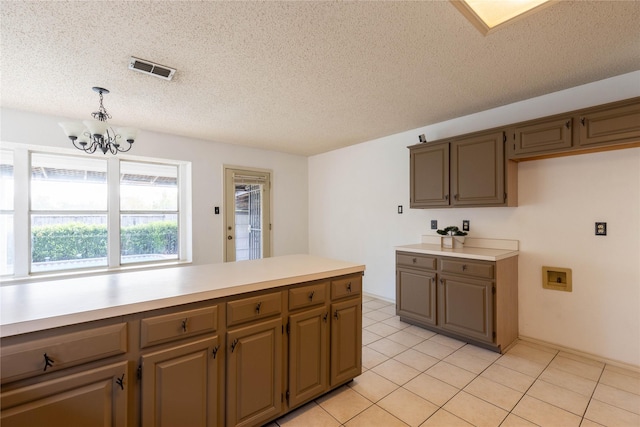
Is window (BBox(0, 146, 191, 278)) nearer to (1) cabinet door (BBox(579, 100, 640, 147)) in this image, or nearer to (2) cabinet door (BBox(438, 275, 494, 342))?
(2) cabinet door (BBox(438, 275, 494, 342))

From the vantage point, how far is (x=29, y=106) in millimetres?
3035

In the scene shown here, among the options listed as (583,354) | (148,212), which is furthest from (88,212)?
(583,354)

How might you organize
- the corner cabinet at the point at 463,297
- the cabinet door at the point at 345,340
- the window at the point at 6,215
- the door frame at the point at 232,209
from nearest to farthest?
the cabinet door at the point at 345,340 < the corner cabinet at the point at 463,297 < the window at the point at 6,215 < the door frame at the point at 232,209

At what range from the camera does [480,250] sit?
3.00 meters

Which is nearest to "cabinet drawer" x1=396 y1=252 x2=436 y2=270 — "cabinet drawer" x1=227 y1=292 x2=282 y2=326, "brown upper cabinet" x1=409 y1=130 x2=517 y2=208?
"brown upper cabinet" x1=409 y1=130 x2=517 y2=208

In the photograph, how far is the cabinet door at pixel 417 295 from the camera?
10.2ft

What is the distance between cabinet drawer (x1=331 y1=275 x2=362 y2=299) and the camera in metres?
2.02

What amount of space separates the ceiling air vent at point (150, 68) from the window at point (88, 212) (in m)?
2.16

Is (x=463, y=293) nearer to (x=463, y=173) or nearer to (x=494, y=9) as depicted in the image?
(x=463, y=173)

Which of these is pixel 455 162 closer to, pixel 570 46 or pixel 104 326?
pixel 570 46

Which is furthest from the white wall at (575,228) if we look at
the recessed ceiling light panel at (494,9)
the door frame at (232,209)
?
the door frame at (232,209)

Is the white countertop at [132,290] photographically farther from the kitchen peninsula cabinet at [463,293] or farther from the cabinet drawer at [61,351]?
the kitchen peninsula cabinet at [463,293]

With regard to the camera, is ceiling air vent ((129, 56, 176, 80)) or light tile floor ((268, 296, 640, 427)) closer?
light tile floor ((268, 296, 640, 427))

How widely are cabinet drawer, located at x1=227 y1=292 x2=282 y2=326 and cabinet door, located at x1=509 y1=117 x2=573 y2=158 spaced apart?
2.63 metres
